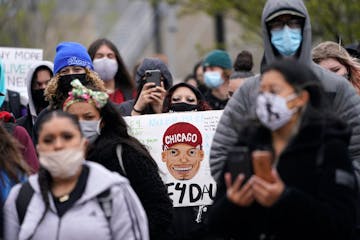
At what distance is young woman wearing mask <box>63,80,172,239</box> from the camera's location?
7.73m

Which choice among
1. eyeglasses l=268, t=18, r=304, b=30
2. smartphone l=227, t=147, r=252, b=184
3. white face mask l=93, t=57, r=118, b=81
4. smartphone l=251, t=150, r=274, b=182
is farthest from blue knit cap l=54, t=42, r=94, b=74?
smartphone l=251, t=150, r=274, b=182

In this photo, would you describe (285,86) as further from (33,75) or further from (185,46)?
(185,46)

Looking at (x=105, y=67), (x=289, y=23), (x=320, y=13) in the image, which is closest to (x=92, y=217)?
(x=289, y=23)

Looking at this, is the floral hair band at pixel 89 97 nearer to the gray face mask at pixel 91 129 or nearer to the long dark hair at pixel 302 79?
the gray face mask at pixel 91 129

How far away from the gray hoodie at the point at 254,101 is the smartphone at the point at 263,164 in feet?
3.29

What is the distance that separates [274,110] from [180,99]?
4.03 metres

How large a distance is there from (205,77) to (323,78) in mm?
5969

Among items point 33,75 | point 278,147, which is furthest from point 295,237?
point 33,75

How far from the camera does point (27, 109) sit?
1068 cm

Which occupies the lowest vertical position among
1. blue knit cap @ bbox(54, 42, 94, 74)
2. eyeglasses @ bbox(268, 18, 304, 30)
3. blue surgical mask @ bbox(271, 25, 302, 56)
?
blue knit cap @ bbox(54, 42, 94, 74)

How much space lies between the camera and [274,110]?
19.7 feet

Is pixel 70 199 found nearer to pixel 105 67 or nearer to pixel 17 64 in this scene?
pixel 105 67

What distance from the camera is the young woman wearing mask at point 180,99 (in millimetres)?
9969

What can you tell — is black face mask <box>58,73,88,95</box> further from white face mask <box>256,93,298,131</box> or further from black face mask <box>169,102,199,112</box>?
white face mask <box>256,93,298,131</box>
